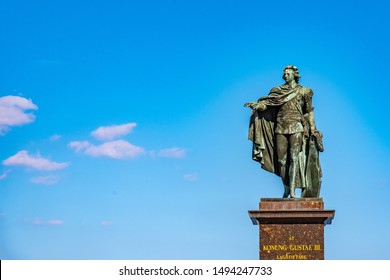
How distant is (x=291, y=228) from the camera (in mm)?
25344

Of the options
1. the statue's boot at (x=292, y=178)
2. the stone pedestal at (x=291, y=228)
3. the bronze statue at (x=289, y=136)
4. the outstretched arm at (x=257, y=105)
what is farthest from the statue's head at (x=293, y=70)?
the stone pedestal at (x=291, y=228)

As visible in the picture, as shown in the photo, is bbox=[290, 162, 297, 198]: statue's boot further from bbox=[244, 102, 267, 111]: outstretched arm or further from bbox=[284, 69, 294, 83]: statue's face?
bbox=[284, 69, 294, 83]: statue's face

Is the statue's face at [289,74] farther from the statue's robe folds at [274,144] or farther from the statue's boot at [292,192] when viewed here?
the statue's boot at [292,192]

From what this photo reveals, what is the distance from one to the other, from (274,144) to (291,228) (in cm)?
245

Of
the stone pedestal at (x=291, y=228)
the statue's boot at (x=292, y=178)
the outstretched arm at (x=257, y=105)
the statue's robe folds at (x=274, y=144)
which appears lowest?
the stone pedestal at (x=291, y=228)

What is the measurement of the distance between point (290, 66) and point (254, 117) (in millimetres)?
1614

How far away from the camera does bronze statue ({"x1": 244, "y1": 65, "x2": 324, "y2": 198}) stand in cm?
2625

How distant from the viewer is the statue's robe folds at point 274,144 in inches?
1035
